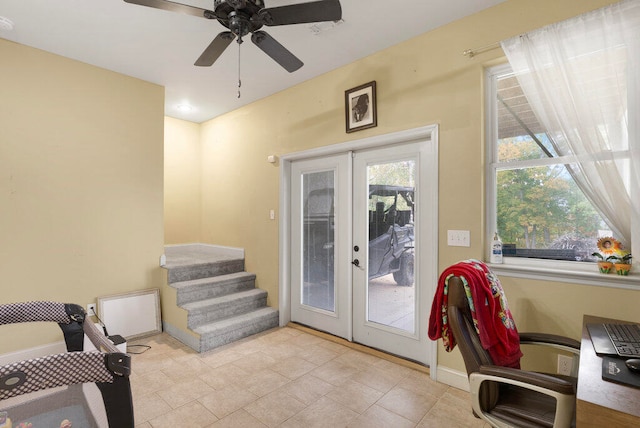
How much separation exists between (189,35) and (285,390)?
3.06 meters

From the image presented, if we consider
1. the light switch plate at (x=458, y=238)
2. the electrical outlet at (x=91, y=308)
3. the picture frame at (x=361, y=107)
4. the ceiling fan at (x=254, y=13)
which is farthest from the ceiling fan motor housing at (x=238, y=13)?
the electrical outlet at (x=91, y=308)

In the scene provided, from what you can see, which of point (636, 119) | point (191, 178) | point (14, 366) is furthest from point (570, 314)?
point (191, 178)

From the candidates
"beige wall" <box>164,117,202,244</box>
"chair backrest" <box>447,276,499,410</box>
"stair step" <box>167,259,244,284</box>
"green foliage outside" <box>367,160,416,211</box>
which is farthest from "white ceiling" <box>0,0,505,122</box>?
"stair step" <box>167,259,244,284</box>

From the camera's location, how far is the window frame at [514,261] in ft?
6.31

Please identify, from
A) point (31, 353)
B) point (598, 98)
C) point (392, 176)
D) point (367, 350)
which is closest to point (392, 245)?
point (392, 176)

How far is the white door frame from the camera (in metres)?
2.65

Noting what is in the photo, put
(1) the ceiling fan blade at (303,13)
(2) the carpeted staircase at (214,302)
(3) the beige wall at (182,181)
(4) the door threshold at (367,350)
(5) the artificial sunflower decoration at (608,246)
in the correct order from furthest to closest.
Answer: (3) the beige wall at (182,181) → (2) the carpeted staircase at (214,302) → (4) the door threshold at (367,350) → (5) the artificial sunflower decoration at (608,246) → (1) the ceiling fan blade at (303,13)

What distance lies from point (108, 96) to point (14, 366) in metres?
3.41

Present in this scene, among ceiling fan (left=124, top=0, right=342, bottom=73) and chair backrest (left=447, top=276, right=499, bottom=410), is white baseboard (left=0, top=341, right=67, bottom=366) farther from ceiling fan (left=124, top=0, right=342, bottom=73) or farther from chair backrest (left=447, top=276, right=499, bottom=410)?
chair backrest (left=447, top=276, right=499, bottom=410)

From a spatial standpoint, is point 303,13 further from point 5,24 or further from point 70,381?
point 5,24

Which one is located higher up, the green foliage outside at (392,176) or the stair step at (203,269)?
the green foliage outside at (392,176)

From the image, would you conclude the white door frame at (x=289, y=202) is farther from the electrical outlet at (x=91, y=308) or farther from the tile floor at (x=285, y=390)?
the electrical outlet at (x=91, y=308)

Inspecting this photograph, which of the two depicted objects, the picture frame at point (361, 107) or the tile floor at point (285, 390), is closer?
the tile floor at point (285, 390)

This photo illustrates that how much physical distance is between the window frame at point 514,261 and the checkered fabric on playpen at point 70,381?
7.58 ft
